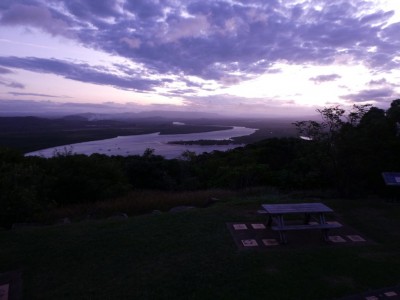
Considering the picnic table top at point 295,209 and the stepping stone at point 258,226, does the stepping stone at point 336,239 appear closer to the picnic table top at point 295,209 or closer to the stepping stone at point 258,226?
the picnic table top at point 295,209

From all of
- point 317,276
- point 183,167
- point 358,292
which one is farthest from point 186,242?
point 183,167

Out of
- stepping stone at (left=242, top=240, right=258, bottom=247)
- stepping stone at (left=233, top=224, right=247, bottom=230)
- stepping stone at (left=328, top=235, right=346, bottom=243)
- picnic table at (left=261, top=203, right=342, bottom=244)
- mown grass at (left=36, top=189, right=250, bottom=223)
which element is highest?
picnic table at (left=261, top=203, right=342, bottom=244)

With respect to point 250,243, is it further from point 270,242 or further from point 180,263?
point 180,263

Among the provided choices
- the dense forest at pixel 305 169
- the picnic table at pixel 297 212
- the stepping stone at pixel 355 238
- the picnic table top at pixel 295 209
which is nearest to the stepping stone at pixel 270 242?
the picnic table at pixel 297 212

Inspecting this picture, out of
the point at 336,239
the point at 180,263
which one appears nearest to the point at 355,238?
the point at 336,239

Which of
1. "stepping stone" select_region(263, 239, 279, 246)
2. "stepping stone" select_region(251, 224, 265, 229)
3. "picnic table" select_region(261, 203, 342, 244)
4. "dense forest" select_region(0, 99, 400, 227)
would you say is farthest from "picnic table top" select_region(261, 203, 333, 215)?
"dense forest" select_region(0, 99, 400, 227)

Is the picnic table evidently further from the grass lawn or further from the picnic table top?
the grass lawn

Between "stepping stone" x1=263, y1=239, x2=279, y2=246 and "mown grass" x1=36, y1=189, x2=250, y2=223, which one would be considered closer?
"stepping stone" x1=263, y1=239, x2=279, y2=246

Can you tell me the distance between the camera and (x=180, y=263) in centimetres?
477

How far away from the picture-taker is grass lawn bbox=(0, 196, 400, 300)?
13.3 ft

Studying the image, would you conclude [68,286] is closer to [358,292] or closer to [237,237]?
[237,237]

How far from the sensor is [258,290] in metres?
4.03

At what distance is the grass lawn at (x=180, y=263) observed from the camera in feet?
13.3

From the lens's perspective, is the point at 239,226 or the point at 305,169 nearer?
the point at 239,226
